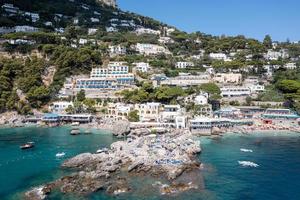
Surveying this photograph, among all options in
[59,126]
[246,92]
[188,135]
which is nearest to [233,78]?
[246,92]

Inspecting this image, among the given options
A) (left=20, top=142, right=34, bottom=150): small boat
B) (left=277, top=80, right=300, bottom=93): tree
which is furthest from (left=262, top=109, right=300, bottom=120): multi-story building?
(left=20, top=142, right=34, bottom=150): small boat

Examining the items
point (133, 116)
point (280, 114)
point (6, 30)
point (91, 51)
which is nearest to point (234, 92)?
point (280, 114)

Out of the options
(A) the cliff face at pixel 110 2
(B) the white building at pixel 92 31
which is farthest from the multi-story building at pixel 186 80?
(A) the cliff face at pixel 110 2

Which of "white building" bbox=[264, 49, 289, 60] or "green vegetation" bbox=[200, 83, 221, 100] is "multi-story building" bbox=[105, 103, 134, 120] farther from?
"white building" bbox=[264, 49, 289, 60]

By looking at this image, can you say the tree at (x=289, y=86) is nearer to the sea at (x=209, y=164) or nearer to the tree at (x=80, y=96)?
the sea at (x=209, y=164)

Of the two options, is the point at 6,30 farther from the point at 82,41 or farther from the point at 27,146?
the point at 27,146

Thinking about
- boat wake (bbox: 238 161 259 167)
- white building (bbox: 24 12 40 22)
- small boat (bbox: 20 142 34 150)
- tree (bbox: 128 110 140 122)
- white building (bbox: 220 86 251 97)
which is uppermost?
white building (bbox: 24 12 40 22)

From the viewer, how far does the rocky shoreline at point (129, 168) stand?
2516cm

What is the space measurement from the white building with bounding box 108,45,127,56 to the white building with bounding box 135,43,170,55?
156 inches

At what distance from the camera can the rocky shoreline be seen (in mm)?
25156

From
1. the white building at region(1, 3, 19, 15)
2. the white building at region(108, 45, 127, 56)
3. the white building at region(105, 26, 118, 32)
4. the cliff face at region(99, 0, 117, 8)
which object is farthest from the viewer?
the cliff face at region(99, 0, 117, 8)

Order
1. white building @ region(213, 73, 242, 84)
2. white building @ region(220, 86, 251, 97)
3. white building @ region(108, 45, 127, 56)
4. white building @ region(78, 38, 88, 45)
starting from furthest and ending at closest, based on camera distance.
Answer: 1. white building @ region(78, 38, 88, 45)
2. white building @ region(108, 45, 127, 56)
3. white building @ region(213, 73, 242, 84)
4. white building @ region(220, 86, 251, 97)

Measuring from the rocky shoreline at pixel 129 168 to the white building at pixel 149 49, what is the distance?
4071cm

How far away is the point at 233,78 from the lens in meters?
63.1
